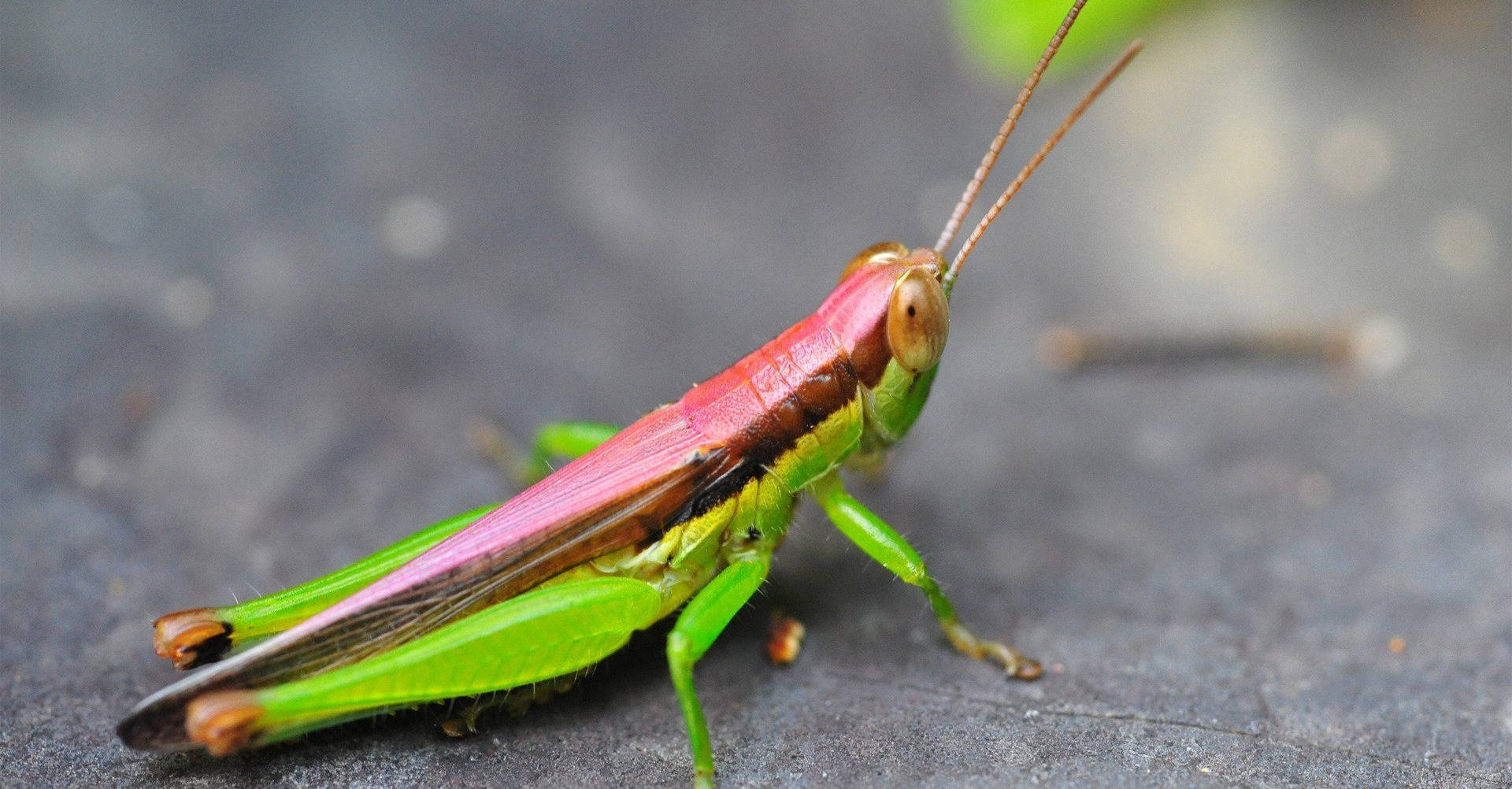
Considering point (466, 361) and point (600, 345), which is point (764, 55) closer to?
point (600, 345)

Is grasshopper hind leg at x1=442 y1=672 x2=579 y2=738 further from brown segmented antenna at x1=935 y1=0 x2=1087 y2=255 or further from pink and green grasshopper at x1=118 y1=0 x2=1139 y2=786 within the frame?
brown segmented antenna at x1=935 y1=0 x2=1087 y2=255

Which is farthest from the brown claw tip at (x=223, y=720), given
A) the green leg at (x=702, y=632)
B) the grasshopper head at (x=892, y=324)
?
the grasshopper head at (x=892, y=324)

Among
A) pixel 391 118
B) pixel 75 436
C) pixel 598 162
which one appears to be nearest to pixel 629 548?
pixel 75 436

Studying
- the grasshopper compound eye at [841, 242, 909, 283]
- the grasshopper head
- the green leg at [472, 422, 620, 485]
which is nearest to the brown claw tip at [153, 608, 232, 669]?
the green leg at [472, 422, 620, 485]

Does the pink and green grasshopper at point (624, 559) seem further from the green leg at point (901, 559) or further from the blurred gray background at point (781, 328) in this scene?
the blurred gray background at point (781, 328)

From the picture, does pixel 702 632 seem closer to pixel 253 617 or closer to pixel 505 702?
pixel 505 702

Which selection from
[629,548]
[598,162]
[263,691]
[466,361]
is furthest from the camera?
[598,162]
